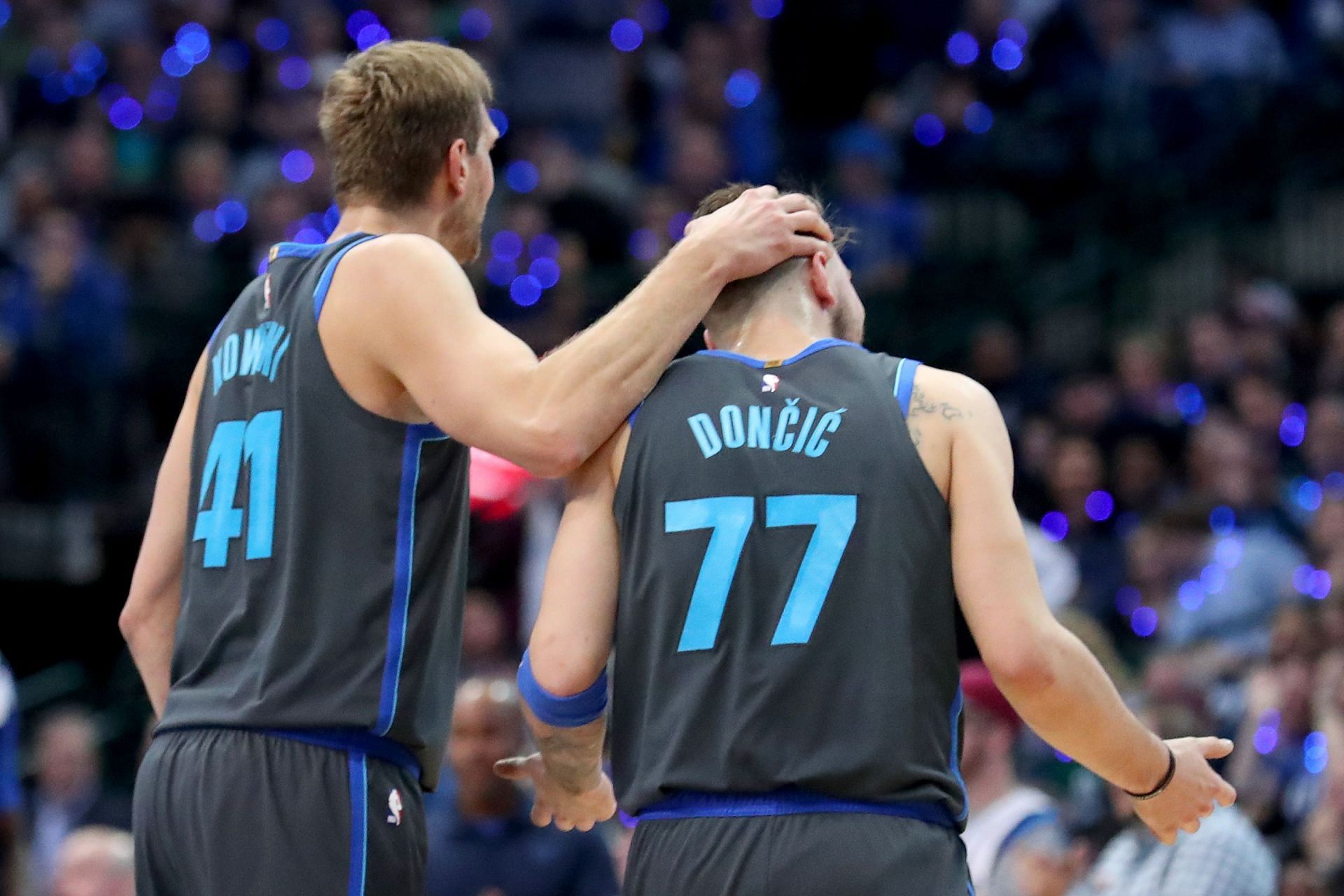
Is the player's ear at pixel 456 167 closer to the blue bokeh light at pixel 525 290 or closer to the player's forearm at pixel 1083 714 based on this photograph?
the player's forearm at pixel 1083 714

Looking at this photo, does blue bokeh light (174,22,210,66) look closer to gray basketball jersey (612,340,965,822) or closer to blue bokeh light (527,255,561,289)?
blue bokeh light (527,255,561,289)

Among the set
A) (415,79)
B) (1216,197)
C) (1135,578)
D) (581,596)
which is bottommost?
(1135,578)

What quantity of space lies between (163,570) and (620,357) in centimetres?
120

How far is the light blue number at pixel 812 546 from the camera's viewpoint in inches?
134

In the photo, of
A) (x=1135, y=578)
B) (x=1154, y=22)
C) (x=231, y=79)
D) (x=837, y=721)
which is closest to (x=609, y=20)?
(x=231, y=79)

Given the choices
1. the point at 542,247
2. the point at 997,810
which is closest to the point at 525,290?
the point at 542,247

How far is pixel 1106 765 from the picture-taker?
3.53m

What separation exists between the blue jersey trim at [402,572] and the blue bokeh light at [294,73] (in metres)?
10.6

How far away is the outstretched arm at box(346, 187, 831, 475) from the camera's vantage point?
11.7 ft

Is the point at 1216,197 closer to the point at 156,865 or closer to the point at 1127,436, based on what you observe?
the point at 1127,436

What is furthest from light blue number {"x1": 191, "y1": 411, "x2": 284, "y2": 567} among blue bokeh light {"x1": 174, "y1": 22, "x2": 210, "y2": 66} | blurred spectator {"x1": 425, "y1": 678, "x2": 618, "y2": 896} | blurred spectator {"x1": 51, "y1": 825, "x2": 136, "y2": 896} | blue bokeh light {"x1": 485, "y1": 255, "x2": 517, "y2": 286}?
blue bokeh light {"x1": 174, "y1": 22, "x2": 210, "y2": 66}

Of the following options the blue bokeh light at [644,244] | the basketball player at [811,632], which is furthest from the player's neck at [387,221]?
the blue bokeh light at [644,244]

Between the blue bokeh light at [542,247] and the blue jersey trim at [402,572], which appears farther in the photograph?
the blue bokeh light at [542,247]

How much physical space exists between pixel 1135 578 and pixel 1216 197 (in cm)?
436
